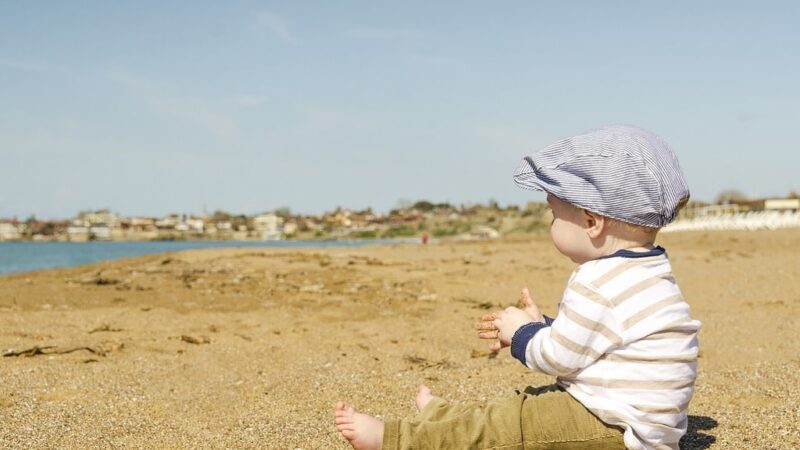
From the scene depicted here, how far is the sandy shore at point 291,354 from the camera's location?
304 cm

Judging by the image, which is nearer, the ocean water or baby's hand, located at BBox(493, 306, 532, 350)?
baby's hand, located at BBox(493, 306, 532, 350)

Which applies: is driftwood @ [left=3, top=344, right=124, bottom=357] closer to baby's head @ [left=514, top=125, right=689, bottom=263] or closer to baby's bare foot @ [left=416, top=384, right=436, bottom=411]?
baby's bare foot @ [left=416, top=384, right=436, bottom=411]

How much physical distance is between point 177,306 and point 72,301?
1245 mm

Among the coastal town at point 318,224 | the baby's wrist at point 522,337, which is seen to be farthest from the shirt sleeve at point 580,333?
the coastal town at point 318,224

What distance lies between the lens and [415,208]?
72875mm

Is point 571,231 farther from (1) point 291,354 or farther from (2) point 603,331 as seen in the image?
(1) point 291,354

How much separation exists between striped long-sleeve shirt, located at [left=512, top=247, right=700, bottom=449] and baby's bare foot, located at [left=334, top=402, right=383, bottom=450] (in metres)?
0.60

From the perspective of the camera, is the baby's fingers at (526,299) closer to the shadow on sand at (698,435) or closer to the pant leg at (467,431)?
the pant leg at (467,431)

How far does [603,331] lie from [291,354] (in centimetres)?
295

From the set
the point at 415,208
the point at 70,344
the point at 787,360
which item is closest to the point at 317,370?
the point at 70,344

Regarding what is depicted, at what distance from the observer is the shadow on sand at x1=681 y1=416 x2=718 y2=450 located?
2707 mm

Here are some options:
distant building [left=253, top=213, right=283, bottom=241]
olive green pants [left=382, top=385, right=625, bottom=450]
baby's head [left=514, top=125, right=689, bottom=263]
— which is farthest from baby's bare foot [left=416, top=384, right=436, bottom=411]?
distant building [left=253, top=213, right=283, bottom=241]


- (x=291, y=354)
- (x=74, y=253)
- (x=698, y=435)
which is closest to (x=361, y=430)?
(x=698, y=435)

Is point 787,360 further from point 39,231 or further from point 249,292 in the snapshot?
point 39,231
